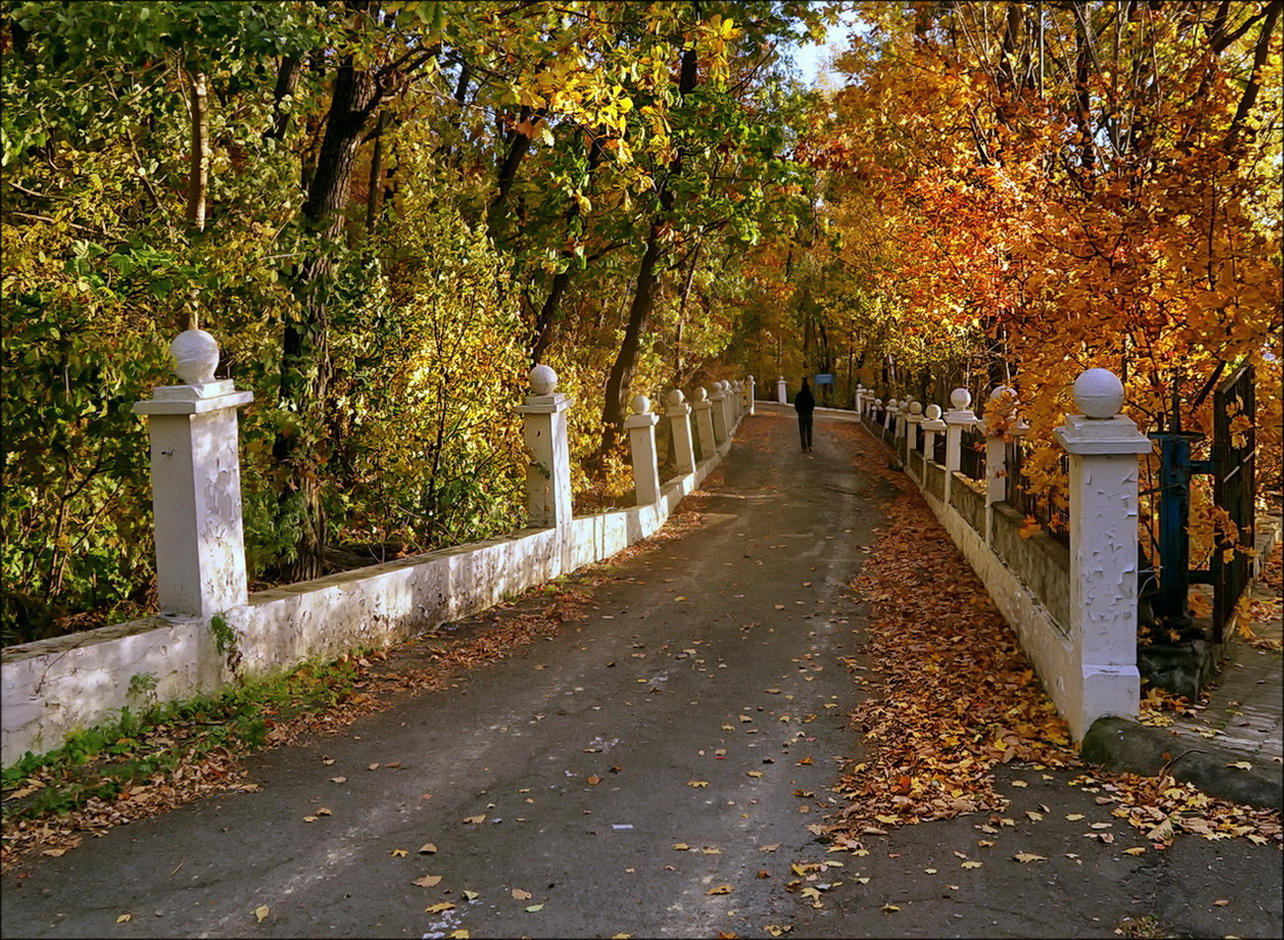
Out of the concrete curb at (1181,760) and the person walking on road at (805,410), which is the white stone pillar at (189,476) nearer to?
the concrete curb at (1181,760)

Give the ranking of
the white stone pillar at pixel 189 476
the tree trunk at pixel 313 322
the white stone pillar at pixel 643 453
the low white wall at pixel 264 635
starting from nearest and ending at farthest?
1. the low white wall at pixel 264 635
2. the white stone pillar at pixel 189 476
3. the tree trunk at pixel 313 322
4. the white stone pillar at pixel 643 453

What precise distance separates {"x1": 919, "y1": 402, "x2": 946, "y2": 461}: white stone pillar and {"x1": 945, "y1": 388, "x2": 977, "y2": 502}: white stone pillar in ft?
9.89

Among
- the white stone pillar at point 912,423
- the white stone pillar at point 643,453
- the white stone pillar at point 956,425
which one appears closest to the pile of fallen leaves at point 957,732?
the white stone pillar at point 956,425

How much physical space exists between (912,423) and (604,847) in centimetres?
1982

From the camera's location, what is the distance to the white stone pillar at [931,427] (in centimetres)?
1944

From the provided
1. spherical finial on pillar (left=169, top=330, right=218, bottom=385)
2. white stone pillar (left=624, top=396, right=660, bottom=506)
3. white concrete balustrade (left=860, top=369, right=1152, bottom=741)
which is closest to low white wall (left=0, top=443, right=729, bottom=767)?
spherical finial on pillar (left=169, top=330, right=218, bottom=385)

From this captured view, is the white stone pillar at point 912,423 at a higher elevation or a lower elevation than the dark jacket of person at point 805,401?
lower

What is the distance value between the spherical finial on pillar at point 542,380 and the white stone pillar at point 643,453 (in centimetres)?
523

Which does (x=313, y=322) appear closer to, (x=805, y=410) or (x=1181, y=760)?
(x=1181, y=760)

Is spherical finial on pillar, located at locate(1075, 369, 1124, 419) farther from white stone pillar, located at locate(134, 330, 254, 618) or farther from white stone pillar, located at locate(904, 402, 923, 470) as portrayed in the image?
white stone pillar, located at locate(904, 402, 923, 470)

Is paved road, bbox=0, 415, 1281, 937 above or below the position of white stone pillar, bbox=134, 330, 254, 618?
below

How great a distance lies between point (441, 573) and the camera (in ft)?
33.8

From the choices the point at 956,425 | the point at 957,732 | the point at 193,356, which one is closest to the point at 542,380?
the point at 193,356

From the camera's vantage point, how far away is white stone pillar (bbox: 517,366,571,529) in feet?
41.1
